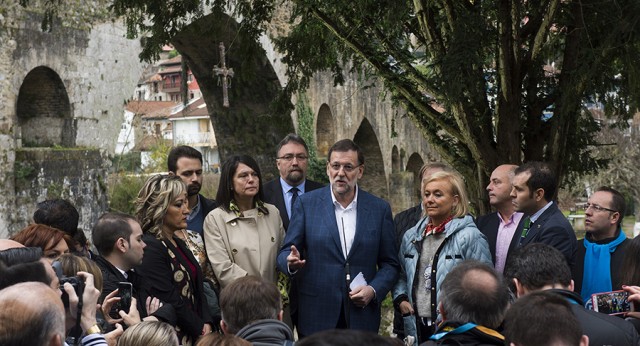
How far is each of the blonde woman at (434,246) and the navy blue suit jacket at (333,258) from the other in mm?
202

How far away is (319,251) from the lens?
18.9 feet

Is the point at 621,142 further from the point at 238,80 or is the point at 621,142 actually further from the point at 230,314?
the point at 230,314

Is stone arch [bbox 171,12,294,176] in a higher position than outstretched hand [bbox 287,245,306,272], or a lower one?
higher

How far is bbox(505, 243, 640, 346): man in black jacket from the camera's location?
12.4 ft

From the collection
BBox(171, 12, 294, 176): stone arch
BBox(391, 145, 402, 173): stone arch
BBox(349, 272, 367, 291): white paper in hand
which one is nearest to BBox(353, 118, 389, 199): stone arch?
BBox(391, 145, 402, 173): stone arch

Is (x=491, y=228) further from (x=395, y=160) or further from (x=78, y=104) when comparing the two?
(x=395, y=160)

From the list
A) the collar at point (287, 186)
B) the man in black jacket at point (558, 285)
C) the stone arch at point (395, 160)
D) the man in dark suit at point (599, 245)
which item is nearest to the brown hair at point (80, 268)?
the man in black jacket at point (558, 285)

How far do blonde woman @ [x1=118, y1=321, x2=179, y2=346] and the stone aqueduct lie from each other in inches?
279

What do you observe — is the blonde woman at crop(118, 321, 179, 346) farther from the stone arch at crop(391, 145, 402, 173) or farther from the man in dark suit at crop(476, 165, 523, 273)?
the stone arch at crop(391, 145, 402, 173)

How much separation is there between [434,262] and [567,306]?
1987 millimetres

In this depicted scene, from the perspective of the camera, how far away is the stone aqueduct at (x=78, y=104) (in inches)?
531

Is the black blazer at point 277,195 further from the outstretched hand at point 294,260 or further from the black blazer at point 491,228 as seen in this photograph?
the black blazer at point 491,228

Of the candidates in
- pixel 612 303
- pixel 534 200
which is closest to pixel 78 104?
pixel 534 200

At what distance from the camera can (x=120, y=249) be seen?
4.87 m
